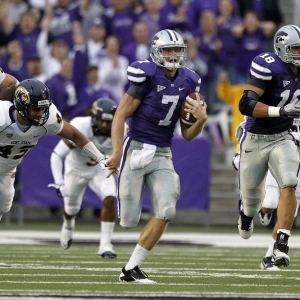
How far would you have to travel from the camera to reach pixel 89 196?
1216 centimetres

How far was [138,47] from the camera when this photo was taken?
1272cm

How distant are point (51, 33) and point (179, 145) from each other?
8.93 ft

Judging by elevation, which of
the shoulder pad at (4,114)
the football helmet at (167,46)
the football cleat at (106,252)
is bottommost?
the football cleat at (106,252)

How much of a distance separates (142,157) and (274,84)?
1.19 metres

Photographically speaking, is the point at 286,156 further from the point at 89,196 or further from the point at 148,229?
the point at 89,196

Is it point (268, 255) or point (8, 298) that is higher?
point (8, 298)

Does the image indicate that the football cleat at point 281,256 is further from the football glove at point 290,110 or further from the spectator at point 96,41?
the spectator at point 96,41

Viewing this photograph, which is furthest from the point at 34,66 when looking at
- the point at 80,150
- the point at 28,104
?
the point at 28,104

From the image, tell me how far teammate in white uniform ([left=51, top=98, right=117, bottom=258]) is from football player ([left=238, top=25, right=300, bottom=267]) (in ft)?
5.78

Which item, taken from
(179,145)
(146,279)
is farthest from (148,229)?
(179,145)

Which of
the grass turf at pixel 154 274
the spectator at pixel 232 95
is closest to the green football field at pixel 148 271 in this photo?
the grass turf at pixel 154 274

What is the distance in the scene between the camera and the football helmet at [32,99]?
6.33m

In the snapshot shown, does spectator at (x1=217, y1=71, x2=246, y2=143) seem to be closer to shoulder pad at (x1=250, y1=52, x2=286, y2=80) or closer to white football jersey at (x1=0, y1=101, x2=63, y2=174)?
shoulder pad at (x1=250, y1=52, x2=286, y2=80)

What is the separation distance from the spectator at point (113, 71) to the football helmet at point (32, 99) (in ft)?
19.8
